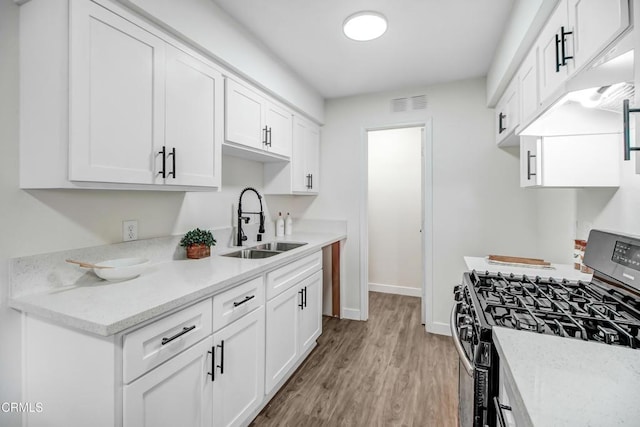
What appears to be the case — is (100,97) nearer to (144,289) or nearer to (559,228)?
(144,289)

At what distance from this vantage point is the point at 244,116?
211cm

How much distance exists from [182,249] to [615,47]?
7.37 ft

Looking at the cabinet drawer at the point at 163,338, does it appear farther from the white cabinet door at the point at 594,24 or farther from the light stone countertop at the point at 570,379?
the white cabinet door at the point at 594,24

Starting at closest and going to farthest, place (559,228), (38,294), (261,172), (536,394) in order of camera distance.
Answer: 1. (536,394)
2. (38,294)
3. (559,228)
4. (261,172)

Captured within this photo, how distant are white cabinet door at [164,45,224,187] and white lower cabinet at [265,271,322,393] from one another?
0.92 m

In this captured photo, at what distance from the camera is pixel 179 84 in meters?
1.58

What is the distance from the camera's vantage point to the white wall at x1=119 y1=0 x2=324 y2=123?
148cm

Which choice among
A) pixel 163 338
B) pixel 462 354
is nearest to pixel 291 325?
pixel 163 338

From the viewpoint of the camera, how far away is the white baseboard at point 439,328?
295 centimetres

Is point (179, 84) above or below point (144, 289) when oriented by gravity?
above

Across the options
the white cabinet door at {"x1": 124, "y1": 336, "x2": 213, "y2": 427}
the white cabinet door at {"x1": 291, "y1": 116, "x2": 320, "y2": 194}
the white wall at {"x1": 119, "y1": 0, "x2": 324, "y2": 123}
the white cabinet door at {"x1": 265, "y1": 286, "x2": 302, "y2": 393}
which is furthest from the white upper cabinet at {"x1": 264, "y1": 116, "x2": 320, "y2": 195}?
the white cabinet door at {"x1": 124, "y1": 336, "x2": 213, "y2": 427}

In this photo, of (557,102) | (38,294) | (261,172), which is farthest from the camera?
(261,172)

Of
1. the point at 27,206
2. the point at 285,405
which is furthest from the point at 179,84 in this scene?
the point at 285,405

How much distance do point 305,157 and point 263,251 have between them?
113cm
